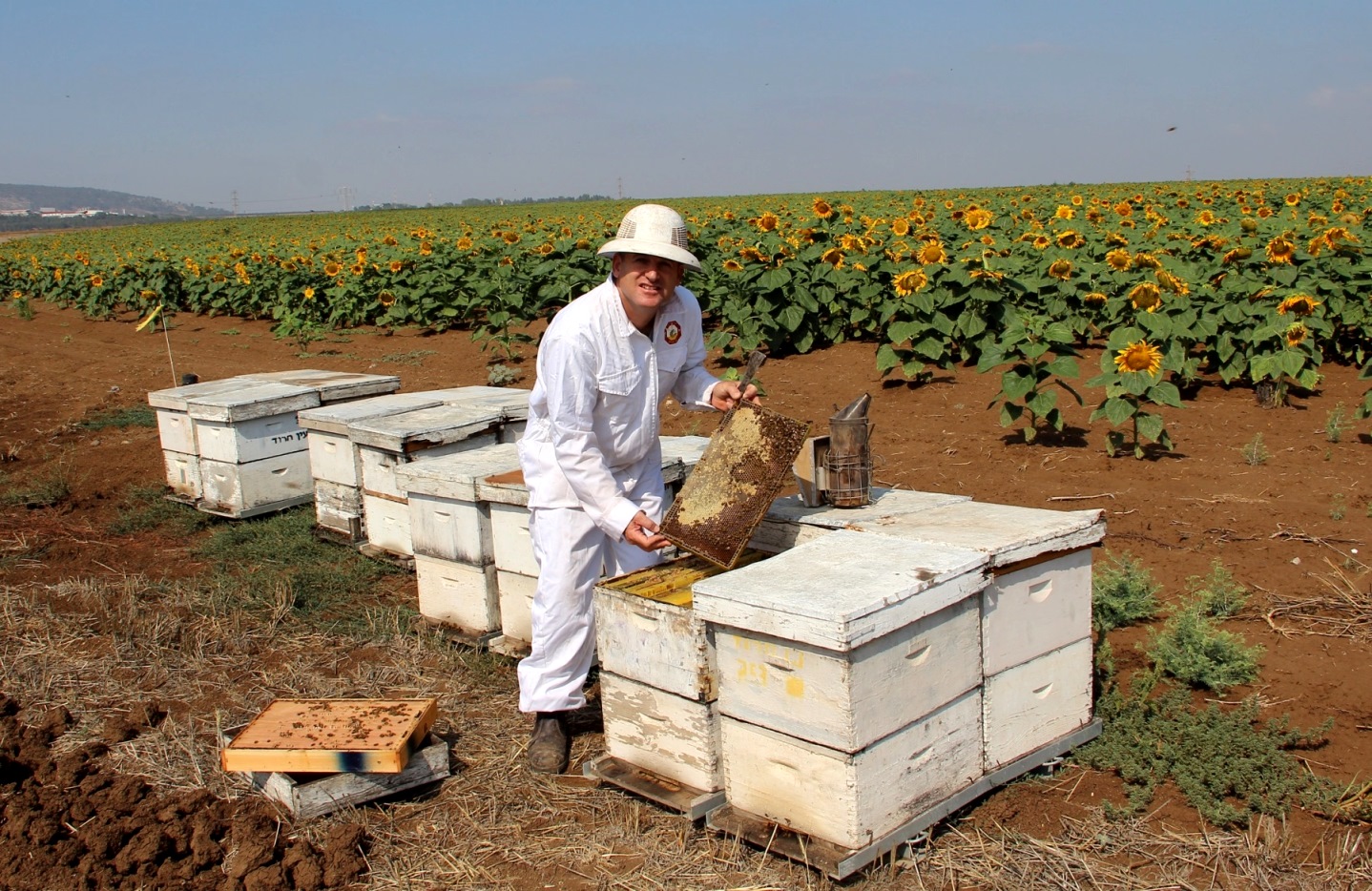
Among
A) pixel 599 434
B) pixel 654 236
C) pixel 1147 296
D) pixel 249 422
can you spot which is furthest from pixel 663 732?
pixel 1147 296

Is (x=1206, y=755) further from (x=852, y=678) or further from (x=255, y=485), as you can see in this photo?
(x=255, y=485)

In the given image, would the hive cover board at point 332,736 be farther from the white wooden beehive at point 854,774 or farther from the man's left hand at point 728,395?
the man's left hand at point 728,395

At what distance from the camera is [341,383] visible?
7.27 meters

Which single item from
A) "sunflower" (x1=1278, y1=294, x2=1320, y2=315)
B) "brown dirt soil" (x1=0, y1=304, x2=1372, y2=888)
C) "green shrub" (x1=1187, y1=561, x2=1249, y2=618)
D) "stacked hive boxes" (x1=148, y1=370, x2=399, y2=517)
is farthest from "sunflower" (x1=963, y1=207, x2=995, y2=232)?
"green shrub" (x1=1187, y1=561, x2=1249, y2=618)

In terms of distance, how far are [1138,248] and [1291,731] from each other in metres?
8.55

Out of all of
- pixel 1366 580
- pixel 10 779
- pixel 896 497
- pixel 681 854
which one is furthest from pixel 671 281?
pixel 1366 580

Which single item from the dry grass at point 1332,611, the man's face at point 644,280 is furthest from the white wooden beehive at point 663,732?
the dry grass at point 1332,611

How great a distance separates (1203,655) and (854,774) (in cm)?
184

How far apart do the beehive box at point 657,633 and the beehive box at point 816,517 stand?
278 millimetres

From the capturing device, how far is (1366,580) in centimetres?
500

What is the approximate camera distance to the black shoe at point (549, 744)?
13.0ft

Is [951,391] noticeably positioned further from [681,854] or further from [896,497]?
[681,854]

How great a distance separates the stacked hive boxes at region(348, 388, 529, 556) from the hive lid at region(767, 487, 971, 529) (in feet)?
7.12

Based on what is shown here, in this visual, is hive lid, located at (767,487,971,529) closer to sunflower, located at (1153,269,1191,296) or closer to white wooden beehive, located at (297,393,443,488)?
white wooden beehive, located at (297,393,443,488)
